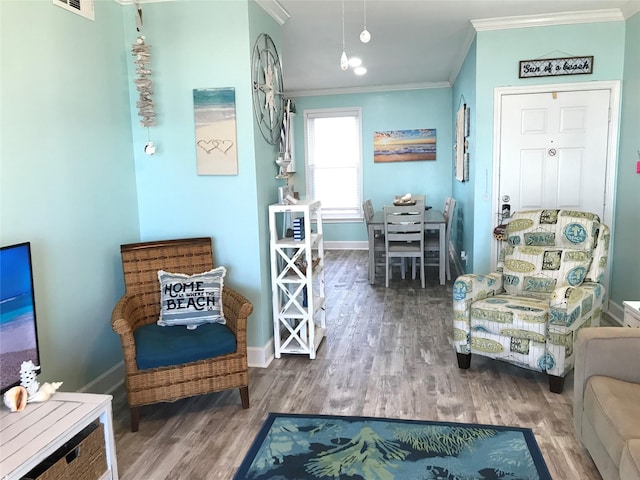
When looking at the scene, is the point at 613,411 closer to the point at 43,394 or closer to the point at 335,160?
the point at 43,394

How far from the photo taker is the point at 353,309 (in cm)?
475

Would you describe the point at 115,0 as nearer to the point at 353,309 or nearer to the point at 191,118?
the point at 191,118

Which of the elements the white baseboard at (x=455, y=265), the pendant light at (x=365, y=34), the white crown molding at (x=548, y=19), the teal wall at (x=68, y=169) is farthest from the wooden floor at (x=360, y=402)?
the white crown molding at (x=548, y=19)

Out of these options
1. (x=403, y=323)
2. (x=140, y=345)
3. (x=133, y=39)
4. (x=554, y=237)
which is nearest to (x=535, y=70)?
(x=554, y=237)

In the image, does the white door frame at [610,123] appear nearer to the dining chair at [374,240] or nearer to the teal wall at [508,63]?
the teal wall at [508,63]

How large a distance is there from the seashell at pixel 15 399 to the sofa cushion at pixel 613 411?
2.24 metres

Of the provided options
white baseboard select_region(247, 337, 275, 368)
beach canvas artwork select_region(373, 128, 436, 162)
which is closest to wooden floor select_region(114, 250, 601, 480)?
white baseboard select_region(247, 337, 275, 368)

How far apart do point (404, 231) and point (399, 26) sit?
2157 mm

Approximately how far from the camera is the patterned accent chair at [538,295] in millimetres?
2838

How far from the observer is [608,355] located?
2.12m

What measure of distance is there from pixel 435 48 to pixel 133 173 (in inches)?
136

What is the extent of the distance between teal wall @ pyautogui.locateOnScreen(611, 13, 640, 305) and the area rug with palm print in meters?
2.15

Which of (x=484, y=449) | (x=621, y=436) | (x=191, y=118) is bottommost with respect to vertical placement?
(x=484, y=449)

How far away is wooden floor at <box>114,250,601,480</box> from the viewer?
2.31 meters
